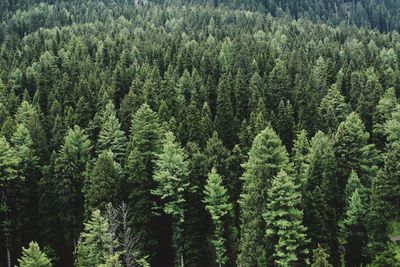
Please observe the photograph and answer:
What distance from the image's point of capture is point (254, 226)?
2147 inches

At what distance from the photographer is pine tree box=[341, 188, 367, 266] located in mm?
61844

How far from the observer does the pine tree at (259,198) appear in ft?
177

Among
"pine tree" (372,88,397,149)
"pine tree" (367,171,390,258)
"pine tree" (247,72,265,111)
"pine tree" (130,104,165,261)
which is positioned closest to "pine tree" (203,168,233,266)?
"pine tree" (130,104,165,261)

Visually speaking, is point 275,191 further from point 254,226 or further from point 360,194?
point 360,194

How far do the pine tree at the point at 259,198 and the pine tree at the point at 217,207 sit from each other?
6.10 metres

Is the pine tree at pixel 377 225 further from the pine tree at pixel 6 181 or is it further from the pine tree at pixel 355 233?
the pine tree at pixel 6 181

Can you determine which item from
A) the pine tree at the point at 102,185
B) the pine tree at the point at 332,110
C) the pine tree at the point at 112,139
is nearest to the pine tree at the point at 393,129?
the pine tree at the point at 332,110

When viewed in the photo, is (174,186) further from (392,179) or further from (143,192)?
(392,179)

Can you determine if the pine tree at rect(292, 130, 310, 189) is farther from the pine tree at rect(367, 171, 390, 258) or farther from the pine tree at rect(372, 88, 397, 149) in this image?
the pine tree at rect(372, 88, 397, 149)

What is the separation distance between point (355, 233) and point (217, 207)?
16214mm

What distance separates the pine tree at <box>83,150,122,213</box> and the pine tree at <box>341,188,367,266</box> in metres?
28.0

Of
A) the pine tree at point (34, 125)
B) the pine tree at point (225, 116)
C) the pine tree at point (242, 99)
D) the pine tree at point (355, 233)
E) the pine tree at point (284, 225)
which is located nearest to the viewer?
the pine tree at point (284, 225)

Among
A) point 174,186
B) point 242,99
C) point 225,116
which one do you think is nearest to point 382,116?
point 242,99

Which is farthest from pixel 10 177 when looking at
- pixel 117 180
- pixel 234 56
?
pixel 234 56
